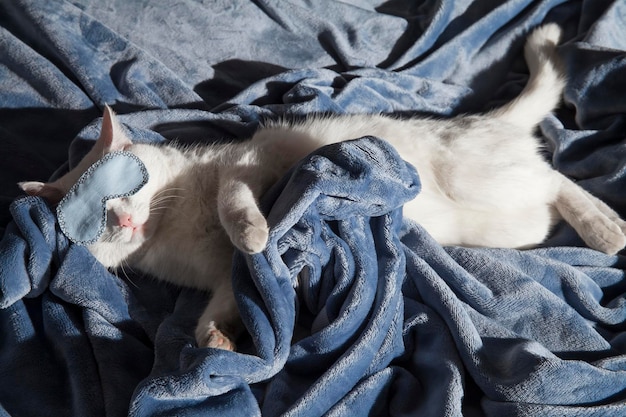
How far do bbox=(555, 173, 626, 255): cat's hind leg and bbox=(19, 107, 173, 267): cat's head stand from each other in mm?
980

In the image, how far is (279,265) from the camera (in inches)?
40.6

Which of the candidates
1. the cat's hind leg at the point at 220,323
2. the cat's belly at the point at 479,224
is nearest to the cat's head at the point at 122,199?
the cat's hind leg at the point at 220,323

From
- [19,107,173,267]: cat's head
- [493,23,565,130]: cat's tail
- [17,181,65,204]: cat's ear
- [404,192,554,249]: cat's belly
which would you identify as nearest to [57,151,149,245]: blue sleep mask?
[19,107,173,267]: cat's head

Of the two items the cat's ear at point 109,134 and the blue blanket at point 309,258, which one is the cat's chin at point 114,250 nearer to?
the blue blanket at point 309,258

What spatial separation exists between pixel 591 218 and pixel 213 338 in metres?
0.94

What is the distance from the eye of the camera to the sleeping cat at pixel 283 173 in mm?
1207

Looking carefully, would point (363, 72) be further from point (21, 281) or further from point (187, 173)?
point (21, 281)

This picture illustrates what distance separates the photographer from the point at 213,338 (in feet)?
3.37

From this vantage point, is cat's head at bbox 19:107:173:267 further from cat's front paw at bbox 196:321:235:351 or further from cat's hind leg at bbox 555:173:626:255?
cat's hind leg at bbox 555:173:626:255

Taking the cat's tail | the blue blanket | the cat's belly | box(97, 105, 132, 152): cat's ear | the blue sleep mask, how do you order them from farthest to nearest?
the cat's tail < the cat's belly < box(97, 105, 132, 152): cat's ear < the blue sleep mask < the blue blanket

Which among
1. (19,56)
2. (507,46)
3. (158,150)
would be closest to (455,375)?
(158,150)

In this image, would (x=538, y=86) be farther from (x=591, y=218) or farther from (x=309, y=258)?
(x=309, y=258)

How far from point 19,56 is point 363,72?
1036mm

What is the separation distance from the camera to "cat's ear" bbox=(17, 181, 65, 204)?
48.3 inches
